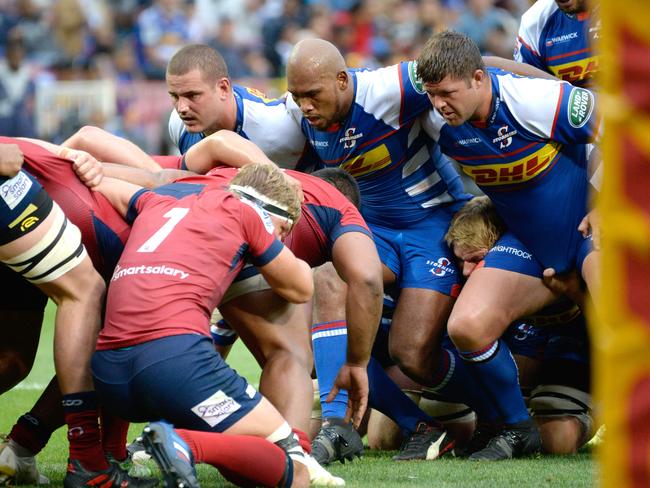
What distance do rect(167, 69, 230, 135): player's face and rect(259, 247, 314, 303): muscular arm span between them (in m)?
1.99

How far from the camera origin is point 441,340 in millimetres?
5785

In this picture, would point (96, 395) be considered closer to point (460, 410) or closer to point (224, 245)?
point (224, 245)

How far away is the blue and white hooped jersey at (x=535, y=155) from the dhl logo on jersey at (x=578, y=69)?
84 centimetres

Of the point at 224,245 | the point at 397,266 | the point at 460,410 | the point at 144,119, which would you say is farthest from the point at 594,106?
the point at 144,119

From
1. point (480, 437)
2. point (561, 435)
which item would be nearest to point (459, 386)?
point (480, 437)

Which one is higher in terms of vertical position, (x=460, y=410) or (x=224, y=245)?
(x=224, y=245)

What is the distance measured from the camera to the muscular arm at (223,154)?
16.9 ft

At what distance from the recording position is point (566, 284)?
558cm

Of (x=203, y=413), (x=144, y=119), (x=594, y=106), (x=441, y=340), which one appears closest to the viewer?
(x=203, y=413)

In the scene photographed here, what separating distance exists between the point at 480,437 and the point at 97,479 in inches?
90.5

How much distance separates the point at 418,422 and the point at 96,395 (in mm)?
2072

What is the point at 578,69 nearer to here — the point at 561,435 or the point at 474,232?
the point at 474,232

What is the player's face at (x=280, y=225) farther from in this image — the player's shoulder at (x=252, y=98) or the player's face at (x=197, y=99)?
the player's shoulder at (x=252, y=98)

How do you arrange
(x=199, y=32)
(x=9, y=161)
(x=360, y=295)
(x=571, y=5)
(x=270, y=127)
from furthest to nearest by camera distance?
(x=199, y=32), (x=270, y=127), (x=571, y=5), (x=360, y=295), (x=9, y=161)
